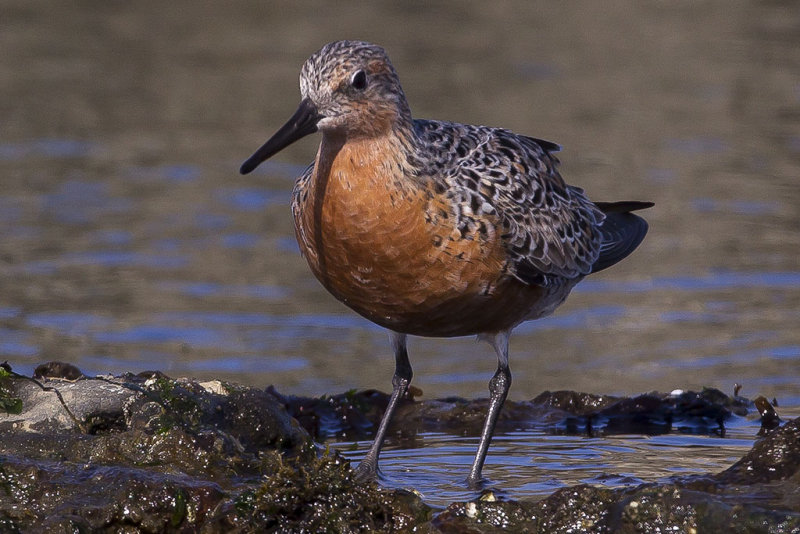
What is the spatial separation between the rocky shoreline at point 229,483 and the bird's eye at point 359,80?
74.0 inches

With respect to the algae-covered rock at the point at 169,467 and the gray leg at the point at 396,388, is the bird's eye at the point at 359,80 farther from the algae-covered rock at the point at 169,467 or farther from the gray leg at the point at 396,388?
the gray leg at the point at 396,388

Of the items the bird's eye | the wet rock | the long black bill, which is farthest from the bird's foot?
the bird's eye

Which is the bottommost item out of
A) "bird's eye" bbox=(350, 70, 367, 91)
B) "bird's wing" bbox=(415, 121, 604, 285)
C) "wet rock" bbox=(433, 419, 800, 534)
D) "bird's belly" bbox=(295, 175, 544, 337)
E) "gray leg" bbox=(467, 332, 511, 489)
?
"wet rock" bbox=(433, 419, 800, 534)

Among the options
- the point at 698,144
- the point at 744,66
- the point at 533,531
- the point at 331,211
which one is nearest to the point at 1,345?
the point at 331,211

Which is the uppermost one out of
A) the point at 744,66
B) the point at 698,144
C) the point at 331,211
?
the point at 744,66

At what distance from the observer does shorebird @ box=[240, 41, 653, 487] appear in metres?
7.80

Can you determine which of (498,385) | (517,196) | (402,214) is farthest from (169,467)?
(517,196)

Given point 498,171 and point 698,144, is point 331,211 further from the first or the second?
point 698,144

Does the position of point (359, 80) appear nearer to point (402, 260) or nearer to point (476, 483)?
point (402, 260)

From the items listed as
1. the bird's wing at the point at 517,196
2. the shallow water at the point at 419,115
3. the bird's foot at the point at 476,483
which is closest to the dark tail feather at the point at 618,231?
the bird's wing at the point at 517,196

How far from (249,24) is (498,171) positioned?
562 inches

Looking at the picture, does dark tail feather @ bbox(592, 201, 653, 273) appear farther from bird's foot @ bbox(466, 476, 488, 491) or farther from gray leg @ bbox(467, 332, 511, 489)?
bird's foot @ bbox(466, 476, 488, 491)

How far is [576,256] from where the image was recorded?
952cm

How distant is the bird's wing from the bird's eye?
2.11ft
